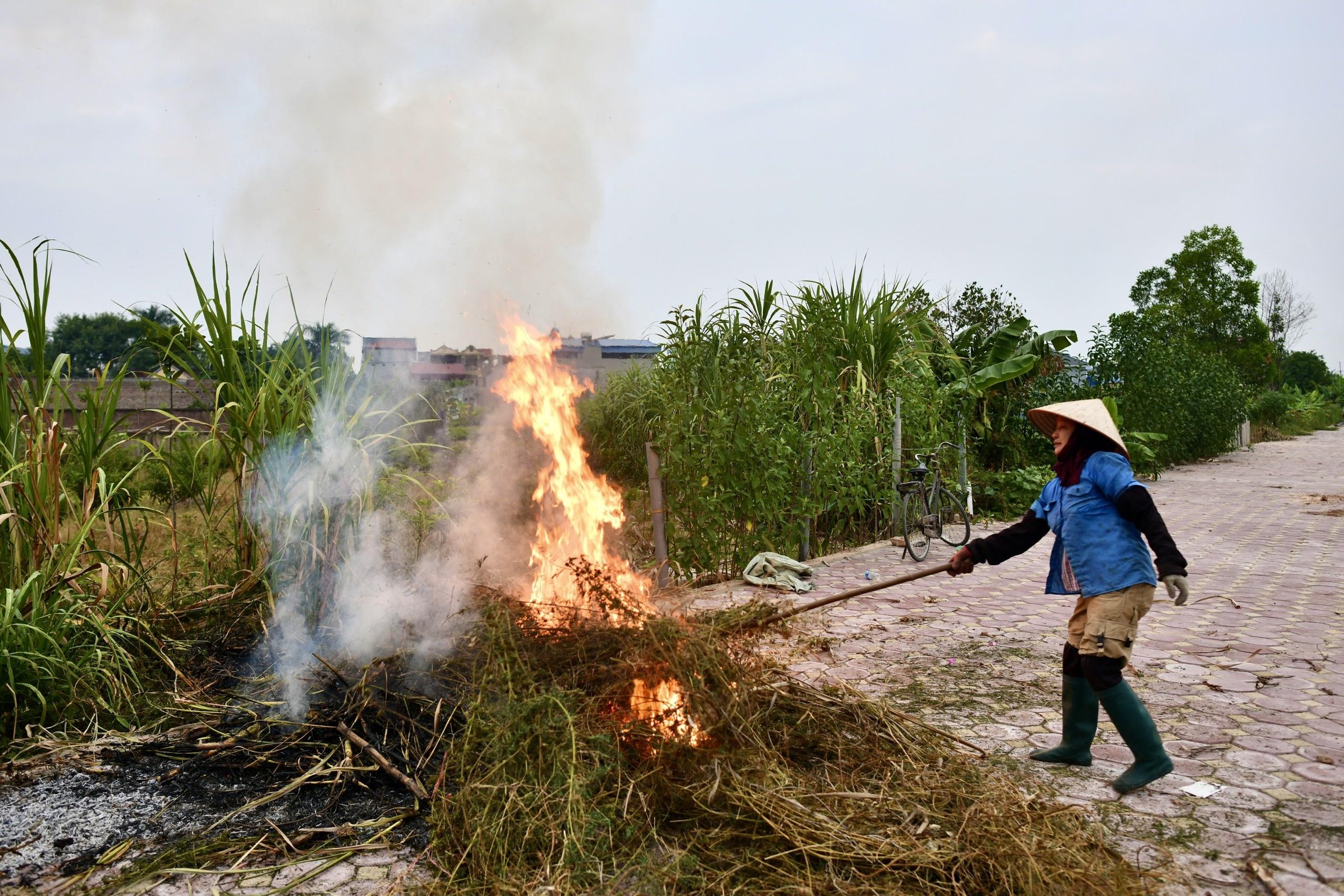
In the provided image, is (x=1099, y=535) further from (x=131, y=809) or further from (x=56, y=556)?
(x=56, y=556)

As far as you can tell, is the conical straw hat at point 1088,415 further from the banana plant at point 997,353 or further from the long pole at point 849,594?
the banana plant at point 997,353

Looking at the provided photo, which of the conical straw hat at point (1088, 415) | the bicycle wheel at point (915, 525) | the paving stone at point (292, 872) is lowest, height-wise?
the paving stone at point (292, 872)

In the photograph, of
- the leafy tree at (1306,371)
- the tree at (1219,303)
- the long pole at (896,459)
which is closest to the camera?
the long pole at (896,459)

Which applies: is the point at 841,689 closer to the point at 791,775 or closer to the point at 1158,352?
the point at 791,775

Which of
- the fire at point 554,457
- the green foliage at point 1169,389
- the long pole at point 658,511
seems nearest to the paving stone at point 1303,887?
the fire at point 554,457

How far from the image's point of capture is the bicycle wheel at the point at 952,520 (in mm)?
10805

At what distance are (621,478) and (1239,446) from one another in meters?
24.0

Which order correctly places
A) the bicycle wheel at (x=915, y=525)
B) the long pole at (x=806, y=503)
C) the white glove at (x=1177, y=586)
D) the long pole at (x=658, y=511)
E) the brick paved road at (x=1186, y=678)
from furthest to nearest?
the bicycle wheel at (x=915, y=525) < the long pole at (x=806, y=503) < the long pole at (x=658, y=511) < the white glove at (x=1177, y=586) < the brick paved road at (x=1186, y=678)

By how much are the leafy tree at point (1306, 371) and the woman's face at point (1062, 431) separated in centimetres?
6657

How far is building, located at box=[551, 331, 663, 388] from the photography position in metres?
6.14

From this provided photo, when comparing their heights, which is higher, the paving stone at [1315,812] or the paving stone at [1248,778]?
the paving stone at [1315,812]

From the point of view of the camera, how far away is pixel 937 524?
10039mm

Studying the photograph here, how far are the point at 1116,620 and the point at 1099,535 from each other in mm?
363

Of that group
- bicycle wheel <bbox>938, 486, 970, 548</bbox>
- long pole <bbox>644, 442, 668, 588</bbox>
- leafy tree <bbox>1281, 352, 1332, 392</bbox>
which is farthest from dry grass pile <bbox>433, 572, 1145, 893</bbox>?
leafy tree <bbox>1281, 352, 1332, 392</bbox>
